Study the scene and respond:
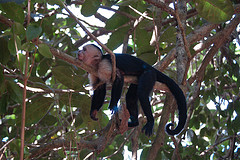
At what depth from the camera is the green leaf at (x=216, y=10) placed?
277 centimetres

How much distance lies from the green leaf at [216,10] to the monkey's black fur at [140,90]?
68 cm

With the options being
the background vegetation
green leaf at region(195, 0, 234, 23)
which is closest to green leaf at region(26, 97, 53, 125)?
the background vegetation

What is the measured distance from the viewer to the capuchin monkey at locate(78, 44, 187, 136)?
2895 mm

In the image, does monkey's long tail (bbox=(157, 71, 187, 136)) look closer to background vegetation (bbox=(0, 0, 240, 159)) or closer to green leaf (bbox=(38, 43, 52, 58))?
background vegetation (bbox=(0, 0, 240, 159))

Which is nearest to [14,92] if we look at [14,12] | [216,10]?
[14,12]

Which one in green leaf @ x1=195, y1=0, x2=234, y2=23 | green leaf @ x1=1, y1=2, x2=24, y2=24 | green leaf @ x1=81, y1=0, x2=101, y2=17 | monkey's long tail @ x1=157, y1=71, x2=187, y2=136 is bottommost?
monkey's long tail @ x1=157, y1=71, x2=187, y2=136

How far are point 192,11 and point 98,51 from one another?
1442mm

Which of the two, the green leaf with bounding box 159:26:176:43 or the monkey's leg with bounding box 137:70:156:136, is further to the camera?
the green leaf with bounding box 159:26:176:43

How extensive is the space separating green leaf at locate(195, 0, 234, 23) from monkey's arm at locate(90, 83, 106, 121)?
3.94ft

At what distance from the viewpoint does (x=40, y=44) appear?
7.06 ft

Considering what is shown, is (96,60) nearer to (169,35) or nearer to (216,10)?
(169,35)

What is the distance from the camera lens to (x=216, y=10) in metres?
2.81

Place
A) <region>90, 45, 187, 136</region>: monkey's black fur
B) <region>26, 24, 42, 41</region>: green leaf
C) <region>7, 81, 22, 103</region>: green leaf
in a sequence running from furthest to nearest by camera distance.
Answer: <region>90, 45, 187, 136</region>: monkey's black fur, <region>7, 81, 22, 103</region>: green leaf, <region>26, 24, 42, 41</region>: green leaf

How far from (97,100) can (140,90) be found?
1.62 feet
